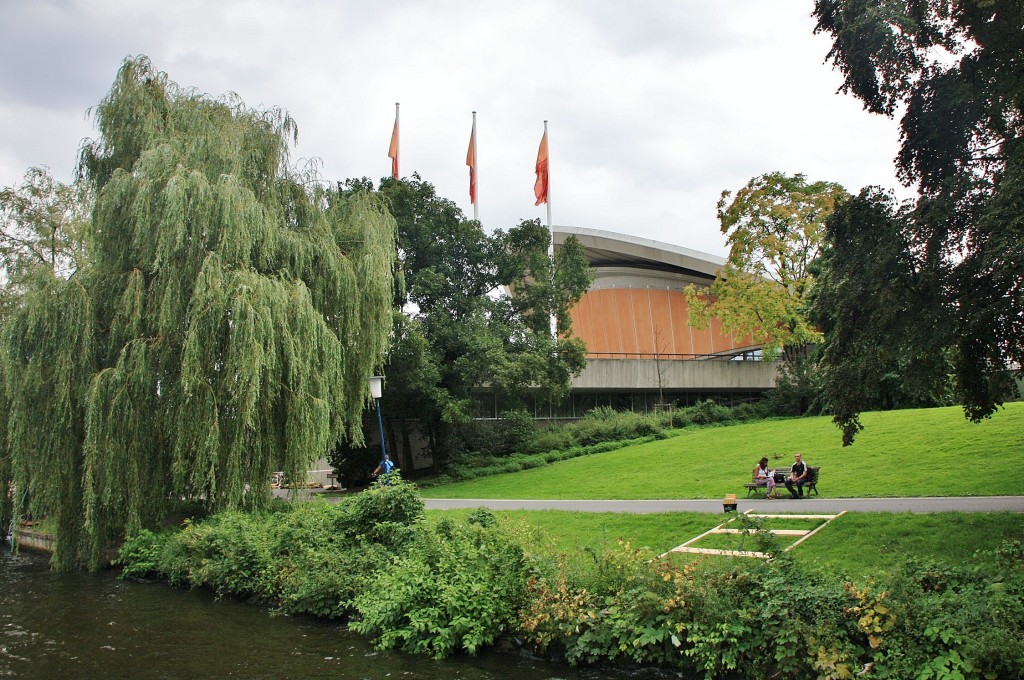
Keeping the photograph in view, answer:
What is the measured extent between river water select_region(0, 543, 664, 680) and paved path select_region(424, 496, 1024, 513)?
6.79 m

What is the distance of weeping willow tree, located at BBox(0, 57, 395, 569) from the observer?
47.2 ft

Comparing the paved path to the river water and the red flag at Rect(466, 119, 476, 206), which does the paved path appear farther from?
the red flag at Rect(466, 119, 476, 206)

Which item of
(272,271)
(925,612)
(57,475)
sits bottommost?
(925,612)

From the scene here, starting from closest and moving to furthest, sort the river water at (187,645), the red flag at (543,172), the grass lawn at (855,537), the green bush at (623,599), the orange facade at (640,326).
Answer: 1. the green bush at (623,599)
2. the river water at (187,645)
3. the grass lawn at (855,537)
4. the red flag at (543,172)
5. the orange facade at (640,326)

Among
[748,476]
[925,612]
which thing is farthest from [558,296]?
[925,612]

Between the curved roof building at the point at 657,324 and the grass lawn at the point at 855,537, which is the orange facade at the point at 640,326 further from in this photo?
the grass lawn at the point at 855,537

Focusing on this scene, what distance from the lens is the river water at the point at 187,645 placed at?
337 inches

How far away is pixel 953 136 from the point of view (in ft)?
33.2

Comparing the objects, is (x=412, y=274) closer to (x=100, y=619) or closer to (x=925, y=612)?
(x=100, y=619)

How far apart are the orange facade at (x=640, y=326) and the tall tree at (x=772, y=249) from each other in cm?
1507

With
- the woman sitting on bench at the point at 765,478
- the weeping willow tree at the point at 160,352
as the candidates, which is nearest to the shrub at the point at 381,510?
the weeping willow tree at the point at 160,352

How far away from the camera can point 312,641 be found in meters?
9.85

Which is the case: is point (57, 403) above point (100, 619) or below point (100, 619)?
above

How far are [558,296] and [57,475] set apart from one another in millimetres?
18721
